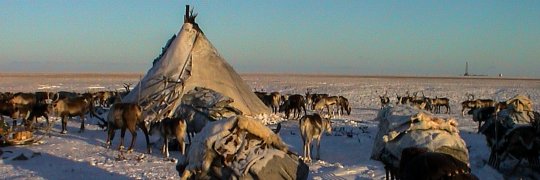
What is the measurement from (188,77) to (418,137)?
43.7 ft

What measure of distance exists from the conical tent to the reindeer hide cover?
10998 mm

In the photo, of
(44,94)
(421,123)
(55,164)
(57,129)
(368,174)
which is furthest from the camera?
(44,94)

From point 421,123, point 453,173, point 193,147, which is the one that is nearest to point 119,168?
point 193,147

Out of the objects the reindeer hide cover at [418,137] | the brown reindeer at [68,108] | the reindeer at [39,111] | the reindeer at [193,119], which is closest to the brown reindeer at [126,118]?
the reindeer at [193,119]

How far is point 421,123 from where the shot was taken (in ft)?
35.2

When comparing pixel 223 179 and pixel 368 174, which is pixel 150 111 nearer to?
pixel 368 174

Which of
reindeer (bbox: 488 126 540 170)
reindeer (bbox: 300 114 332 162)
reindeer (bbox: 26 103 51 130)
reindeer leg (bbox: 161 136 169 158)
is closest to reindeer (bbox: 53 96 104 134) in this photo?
reindeer (bbox: 26 103 51 130)

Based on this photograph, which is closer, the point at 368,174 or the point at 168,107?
the point at 368,174

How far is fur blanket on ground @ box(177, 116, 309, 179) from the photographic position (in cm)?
864

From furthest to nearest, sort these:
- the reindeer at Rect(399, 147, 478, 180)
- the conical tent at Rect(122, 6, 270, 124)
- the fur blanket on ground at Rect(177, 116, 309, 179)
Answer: the conical tent at Rect(122, 6, 270, 124) → the fur blanket on ground at Rect(177, 116, 309, 179) → the reindeer at Rect(399, 147, 478, 180)

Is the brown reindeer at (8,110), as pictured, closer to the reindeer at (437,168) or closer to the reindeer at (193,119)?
the reindeer at (193,119)

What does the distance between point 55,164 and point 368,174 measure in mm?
6583

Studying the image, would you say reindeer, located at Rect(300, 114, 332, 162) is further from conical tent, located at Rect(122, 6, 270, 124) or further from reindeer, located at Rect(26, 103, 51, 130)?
reindeer, located at Rect(26, 103, 51, 130)

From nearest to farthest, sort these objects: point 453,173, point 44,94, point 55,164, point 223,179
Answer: point 453,173, point 223,179, point 55,164, point 44,94
